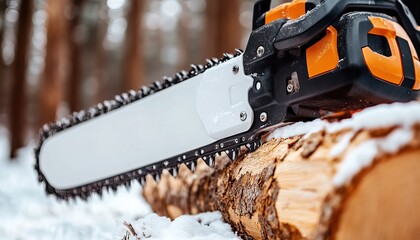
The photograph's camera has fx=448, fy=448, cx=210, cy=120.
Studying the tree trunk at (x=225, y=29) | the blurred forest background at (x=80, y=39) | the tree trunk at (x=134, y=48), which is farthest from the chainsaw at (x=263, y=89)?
the tree trunk at (x=134, y=48)

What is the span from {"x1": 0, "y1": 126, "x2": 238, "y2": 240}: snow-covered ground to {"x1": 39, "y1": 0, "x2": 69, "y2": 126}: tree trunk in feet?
5.88

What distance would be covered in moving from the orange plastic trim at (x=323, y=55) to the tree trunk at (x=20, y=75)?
6759 mm

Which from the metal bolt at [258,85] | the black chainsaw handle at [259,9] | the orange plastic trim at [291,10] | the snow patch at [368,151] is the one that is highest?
the black chainsaw handle at [259,9]

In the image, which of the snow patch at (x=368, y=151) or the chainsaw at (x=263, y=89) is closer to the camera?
the snow patch at (x=368, y=151)

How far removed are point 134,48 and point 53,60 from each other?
2505mm

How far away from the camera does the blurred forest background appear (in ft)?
19.2

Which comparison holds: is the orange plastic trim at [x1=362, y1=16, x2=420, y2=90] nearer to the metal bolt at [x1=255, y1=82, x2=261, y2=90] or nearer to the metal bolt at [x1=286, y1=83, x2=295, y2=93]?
the metal bolt at [x1=286, y1=83, x2=295, y2=93]

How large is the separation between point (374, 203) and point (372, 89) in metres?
0.54

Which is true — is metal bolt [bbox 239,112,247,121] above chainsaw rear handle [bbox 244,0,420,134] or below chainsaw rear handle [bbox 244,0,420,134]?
below

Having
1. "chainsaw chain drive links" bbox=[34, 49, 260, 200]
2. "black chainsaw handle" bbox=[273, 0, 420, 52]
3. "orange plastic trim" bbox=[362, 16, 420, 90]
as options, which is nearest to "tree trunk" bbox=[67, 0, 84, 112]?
"chainsaw chain drive links" bbox=[34, 49, 260, 200]

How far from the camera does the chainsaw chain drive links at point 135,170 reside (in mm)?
1691

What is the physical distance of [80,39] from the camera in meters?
10.4

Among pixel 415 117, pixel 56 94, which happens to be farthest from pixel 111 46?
pixel 415 117

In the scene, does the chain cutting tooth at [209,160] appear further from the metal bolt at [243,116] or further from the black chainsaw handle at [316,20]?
the black chainsaw handle at [316,20]
